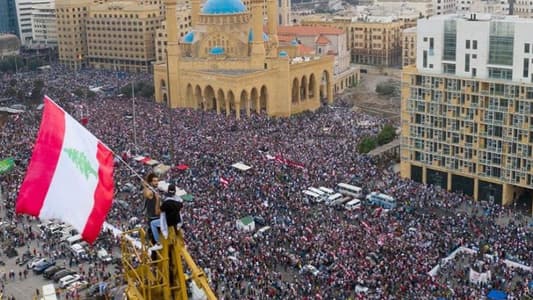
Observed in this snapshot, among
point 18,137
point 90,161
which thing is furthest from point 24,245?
point 90,161

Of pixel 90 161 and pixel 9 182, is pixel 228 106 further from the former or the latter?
pixel 90 161

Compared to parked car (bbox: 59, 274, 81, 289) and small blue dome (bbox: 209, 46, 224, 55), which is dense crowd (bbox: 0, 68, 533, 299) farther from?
small blue dome (bbox: 209, 46, 224, 55)

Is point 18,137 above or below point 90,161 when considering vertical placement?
below

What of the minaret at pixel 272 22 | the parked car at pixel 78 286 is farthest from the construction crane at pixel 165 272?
Answer: the minaret at pixel 272 22

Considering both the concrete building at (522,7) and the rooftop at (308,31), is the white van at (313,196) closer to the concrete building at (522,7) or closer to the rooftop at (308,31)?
the rooftop at (308,31)

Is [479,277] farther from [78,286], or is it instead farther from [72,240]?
[72,240]
